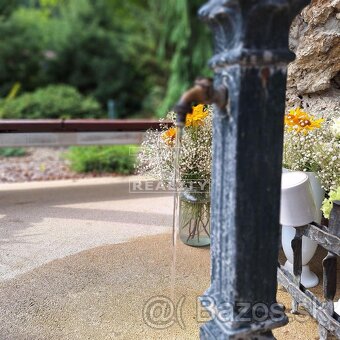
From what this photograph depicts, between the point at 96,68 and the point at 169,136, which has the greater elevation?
the point at 96,68

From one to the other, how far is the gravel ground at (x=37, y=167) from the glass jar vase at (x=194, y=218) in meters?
2.97

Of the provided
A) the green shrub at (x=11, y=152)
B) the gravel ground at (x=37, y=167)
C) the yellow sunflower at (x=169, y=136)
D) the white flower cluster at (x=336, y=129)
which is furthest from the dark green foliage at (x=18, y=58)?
the white flower cluster at (x=336, y=129)

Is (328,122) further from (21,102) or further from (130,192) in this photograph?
(21,102)

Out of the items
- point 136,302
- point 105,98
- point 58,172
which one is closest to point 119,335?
point 136,302

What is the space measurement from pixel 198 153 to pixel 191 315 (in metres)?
1.06

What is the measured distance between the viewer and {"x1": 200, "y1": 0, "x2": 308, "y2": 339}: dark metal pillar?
4.50 feet

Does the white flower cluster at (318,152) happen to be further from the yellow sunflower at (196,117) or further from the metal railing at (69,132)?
the metal railing at (69,132)

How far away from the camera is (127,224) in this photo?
3.72 metres

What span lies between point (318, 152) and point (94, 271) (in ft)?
5.24

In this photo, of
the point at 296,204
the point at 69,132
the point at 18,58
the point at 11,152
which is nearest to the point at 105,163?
the point at 69,132

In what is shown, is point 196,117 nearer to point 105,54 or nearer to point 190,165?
point 190,165

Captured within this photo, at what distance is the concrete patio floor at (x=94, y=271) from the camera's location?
216 cm

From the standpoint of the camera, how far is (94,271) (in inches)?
110

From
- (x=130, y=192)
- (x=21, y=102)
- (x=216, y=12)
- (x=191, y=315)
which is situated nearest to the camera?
(x=216, y=12)
